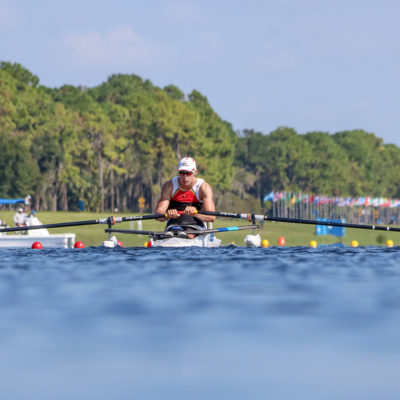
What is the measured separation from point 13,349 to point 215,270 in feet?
20.2

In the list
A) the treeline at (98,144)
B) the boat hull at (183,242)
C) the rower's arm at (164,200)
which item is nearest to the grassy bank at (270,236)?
the treeline at (98,144)

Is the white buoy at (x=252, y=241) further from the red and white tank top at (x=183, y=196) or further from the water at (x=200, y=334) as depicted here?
the water at (x=200, y=334)

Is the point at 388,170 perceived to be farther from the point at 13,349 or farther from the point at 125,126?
the point at 13,349

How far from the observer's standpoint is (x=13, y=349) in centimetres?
654

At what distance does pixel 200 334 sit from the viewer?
6984 mm

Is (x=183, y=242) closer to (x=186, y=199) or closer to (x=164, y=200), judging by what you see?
(x=164, y=200)

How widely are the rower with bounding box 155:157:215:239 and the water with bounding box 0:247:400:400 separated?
290 inches

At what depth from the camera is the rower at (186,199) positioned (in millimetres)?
19531

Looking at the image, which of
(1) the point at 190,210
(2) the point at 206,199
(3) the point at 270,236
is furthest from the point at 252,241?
(3) the point at 270,236

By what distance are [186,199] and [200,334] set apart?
511 inches

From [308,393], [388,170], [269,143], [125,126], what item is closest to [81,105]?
[125,126]

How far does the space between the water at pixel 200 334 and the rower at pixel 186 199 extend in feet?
24.2

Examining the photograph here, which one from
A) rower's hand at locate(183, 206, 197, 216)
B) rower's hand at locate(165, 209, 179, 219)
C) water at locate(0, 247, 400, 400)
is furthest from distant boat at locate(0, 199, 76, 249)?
water at locate(0, 247, 400, 400)

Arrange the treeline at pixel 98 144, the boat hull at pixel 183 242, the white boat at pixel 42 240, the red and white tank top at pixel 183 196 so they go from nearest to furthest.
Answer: the boat hull at pixel 183 242 < the red and white tank top at pixel 183 196 < the white boat at pixel 42 240 < the treeline at pixel 98 144
